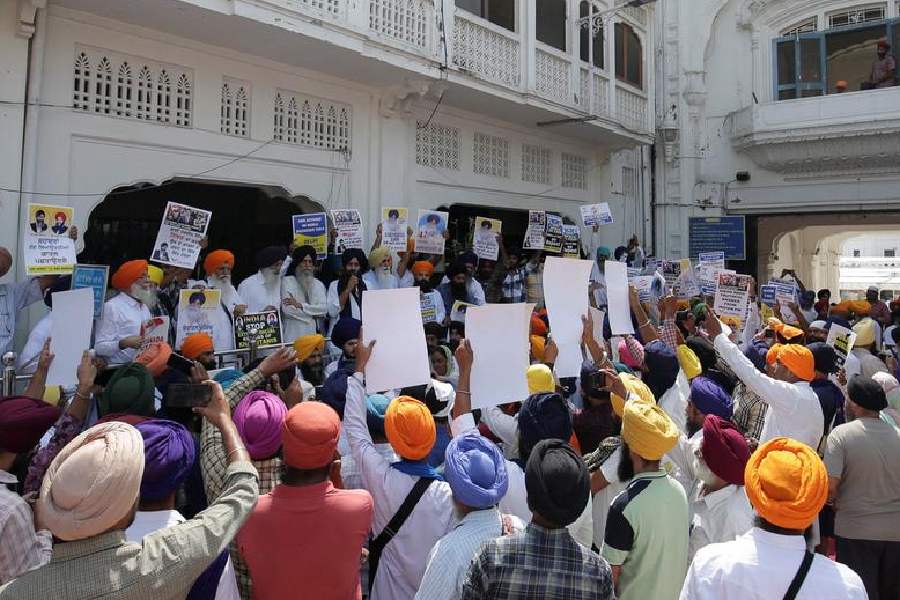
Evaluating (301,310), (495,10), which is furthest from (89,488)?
(495,10)

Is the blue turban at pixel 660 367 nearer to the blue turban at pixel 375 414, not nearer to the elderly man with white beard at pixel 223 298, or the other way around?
the blue turban at pixel 375 414

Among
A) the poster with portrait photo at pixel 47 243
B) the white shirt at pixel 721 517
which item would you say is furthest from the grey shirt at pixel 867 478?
the poster with portrait photo at pixel 47 243

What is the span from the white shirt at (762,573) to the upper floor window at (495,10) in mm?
8359

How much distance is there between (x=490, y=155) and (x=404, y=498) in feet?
26.9

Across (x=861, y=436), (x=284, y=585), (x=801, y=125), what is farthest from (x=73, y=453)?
(x=801, y=125)

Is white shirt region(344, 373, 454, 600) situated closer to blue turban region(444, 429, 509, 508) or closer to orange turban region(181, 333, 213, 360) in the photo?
blue turban region(444, 429, 509, 508)

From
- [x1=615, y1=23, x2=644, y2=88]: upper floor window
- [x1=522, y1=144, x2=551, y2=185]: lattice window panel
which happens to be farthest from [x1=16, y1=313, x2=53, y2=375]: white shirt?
[x1=615, y1=23, x2=644, y2=88]: upper floor window

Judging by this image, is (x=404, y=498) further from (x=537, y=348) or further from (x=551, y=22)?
(x=551, y=22)

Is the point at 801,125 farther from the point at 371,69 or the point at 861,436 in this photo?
the point at 861,436

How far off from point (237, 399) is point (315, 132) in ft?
18.5

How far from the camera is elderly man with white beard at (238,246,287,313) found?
5.77 meters

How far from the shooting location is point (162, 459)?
1795 mm

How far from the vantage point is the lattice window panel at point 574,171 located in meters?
11.4

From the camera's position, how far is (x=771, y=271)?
625 inches
